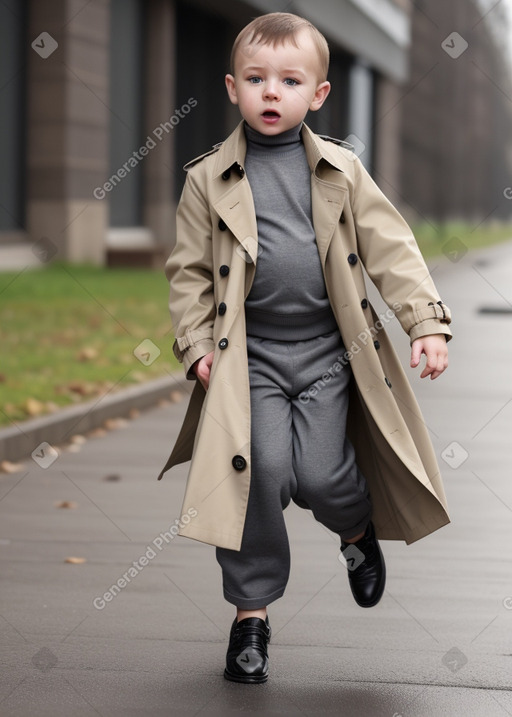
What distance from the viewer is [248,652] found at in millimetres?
4070

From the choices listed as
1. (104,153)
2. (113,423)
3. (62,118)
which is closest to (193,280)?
(113,423)

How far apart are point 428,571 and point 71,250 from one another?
62.1 ft

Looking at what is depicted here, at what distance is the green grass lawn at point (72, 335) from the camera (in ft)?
32.0

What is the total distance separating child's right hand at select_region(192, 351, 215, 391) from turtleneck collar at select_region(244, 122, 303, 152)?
610 millimetres

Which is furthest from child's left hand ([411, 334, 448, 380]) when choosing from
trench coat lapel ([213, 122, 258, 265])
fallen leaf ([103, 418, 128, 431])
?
fallen leaf ([103, 418, 128, 431])

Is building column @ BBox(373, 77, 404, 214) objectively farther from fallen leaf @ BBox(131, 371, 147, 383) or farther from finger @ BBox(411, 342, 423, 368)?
finger @ BBox(411, 342, 423, 368)

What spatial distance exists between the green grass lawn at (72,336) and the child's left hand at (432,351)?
465cm

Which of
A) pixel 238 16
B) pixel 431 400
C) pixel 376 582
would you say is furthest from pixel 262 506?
pixel 238 16

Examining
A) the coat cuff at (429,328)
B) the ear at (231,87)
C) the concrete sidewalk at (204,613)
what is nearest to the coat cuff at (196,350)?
the coat cuff at (429,328)

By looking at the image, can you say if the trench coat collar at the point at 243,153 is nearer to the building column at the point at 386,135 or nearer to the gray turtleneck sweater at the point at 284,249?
the gray turtleneck sweater at the point at 284,249

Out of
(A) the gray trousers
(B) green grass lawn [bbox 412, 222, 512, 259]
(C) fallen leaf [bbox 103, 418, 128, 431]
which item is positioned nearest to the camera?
(A) the gray trousers

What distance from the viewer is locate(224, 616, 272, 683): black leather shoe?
405cm

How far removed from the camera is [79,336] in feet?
43.7

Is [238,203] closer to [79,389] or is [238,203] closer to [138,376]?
[79,389]
